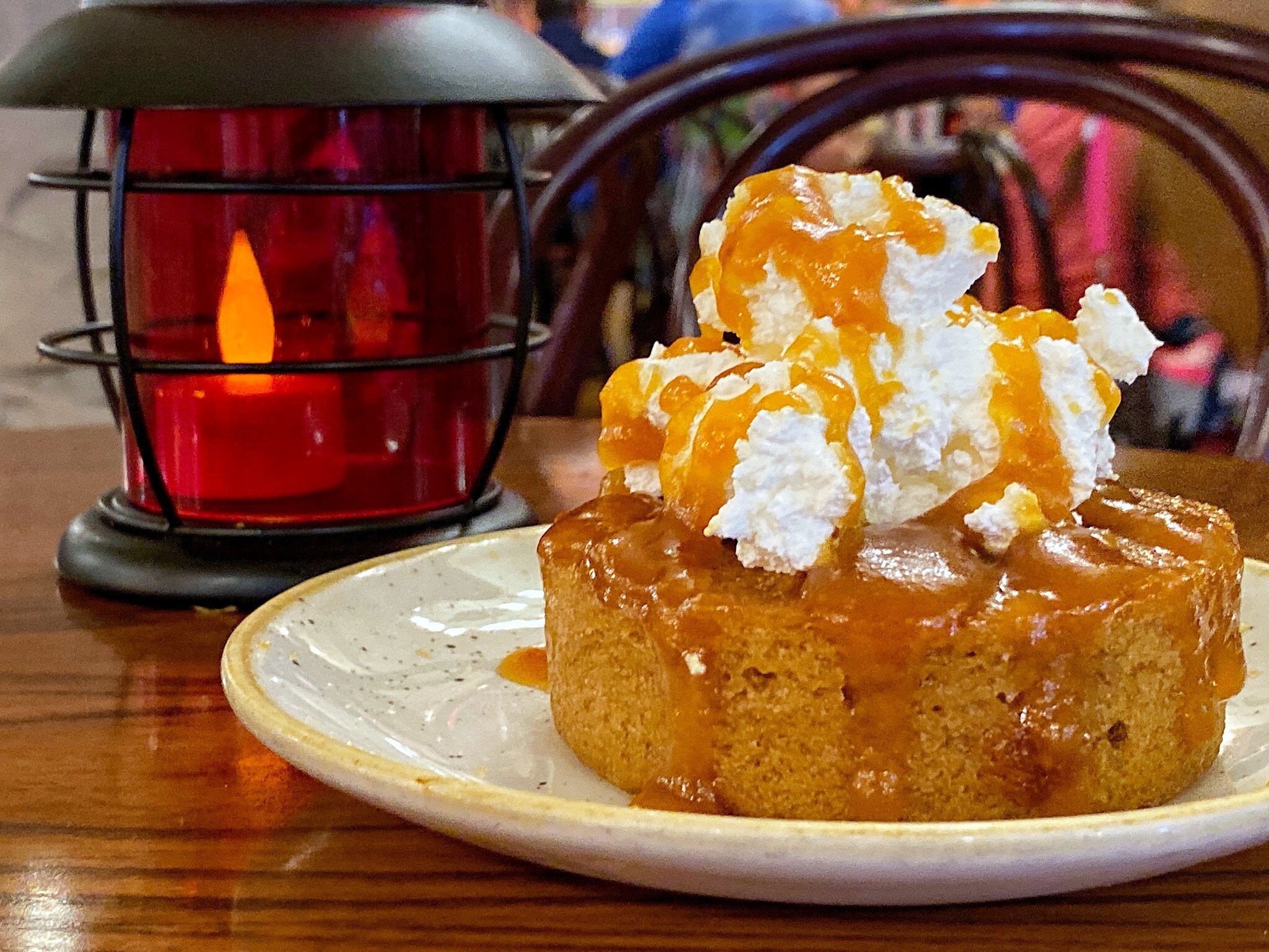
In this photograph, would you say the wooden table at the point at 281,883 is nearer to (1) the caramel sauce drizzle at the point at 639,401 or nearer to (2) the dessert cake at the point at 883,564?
(2) the dessert cake at the point at 883,564

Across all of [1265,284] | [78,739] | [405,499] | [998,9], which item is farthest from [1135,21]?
[78,739]

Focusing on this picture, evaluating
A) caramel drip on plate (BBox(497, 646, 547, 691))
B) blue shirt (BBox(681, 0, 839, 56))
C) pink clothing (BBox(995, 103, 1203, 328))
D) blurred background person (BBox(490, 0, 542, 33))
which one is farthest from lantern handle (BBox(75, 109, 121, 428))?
blurred background person (BBox(490, 0, 542, 33))

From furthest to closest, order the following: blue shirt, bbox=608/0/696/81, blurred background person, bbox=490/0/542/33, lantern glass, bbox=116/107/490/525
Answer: blurred background person, bbox=490/0/542/33 → blue shirt, bbox=608/0/696/81 → lantern glass, bbox=116/107/490/525

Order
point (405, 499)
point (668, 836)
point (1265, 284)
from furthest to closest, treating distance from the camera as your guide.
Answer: point (1265, 284), point (405, 499), point (668, 836)

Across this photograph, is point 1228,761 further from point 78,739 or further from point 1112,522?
point 78,739

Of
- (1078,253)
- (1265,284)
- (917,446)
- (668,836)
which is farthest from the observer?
(1078,253)

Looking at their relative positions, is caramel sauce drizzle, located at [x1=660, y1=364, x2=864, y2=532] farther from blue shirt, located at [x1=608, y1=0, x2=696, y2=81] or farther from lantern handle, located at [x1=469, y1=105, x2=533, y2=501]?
blue shirt, located at [x1=608, y1=0, x2=696, y2=81]

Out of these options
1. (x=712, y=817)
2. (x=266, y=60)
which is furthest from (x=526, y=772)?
(x=266, y=60)
